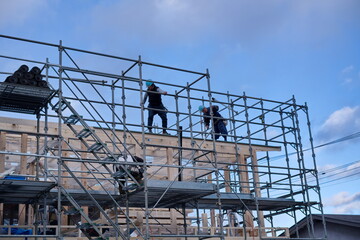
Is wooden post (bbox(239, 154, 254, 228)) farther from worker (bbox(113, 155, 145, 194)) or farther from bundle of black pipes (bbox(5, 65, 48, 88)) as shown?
bundle of black pipes (bbox(5, 65, 48, 88))

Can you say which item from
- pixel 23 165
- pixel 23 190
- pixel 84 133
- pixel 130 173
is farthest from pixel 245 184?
pixel 23 190

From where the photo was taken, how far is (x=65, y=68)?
1371 cm

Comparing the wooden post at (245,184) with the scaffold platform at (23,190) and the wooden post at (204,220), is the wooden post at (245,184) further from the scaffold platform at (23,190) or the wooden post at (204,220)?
the scaffold platform at (23,190)

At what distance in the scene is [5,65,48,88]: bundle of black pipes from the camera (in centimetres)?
1217

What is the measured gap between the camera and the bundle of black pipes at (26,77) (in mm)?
12166

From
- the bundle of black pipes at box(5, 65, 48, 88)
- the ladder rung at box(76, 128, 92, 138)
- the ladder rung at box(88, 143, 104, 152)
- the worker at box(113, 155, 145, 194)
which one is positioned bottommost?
the worker at box(113, 155, 145, 194)

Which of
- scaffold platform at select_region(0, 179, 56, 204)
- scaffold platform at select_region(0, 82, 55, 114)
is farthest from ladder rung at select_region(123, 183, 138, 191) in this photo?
scaffold platform at select_region(0, 82, 55, 114)

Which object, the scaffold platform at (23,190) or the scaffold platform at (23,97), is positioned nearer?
the scaffold platform at (23,190)

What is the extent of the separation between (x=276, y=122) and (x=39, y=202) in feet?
31.9

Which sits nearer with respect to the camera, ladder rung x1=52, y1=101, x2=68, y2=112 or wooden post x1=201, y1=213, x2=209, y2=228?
ladder rung x1=52, y1=101, x2=68, y2=112

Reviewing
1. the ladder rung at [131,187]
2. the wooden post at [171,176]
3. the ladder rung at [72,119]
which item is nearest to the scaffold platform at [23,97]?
the ladder rung at [72,119]

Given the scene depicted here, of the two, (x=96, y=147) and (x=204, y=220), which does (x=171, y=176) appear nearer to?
(x=204, y=220)

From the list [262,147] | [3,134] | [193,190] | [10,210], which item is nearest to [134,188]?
[193,190]

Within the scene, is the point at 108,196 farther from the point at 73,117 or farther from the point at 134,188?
the point at 73,117
